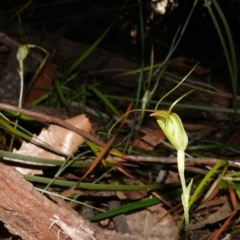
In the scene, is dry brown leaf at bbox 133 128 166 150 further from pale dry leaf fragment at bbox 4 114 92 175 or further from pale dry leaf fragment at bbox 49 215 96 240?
pale dry leaf fragment at bbox 49 215 96 240

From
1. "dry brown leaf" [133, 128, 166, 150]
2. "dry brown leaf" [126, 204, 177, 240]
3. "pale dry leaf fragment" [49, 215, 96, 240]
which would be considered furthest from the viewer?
"dry brown leaf" [133, 128, 166, 150]

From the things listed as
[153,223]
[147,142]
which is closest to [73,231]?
[153,223]

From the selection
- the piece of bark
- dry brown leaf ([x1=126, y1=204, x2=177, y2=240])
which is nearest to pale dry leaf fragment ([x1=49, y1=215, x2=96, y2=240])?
the piece of bark

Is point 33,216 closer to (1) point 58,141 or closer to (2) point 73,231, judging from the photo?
(2) point 73,231

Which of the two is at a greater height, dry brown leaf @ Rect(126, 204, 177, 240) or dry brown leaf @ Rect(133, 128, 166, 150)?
dry brown leaf @ Rect(133, 128, 166, 150)

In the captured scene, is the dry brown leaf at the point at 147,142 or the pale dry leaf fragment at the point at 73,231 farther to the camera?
the dry brown leaf at the point at 147,142

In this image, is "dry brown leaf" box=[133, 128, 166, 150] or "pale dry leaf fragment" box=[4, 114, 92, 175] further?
"dry brown leaf" box=[133, 128, 166, 150]

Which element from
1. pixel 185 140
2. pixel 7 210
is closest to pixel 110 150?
pixel 7 210

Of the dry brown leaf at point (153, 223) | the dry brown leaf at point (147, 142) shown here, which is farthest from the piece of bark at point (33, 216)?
the dry brown leaf at point (147, 142)

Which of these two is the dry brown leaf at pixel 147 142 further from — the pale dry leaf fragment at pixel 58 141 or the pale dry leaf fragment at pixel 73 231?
the pale dry leaf fragment at pixel 73 231
